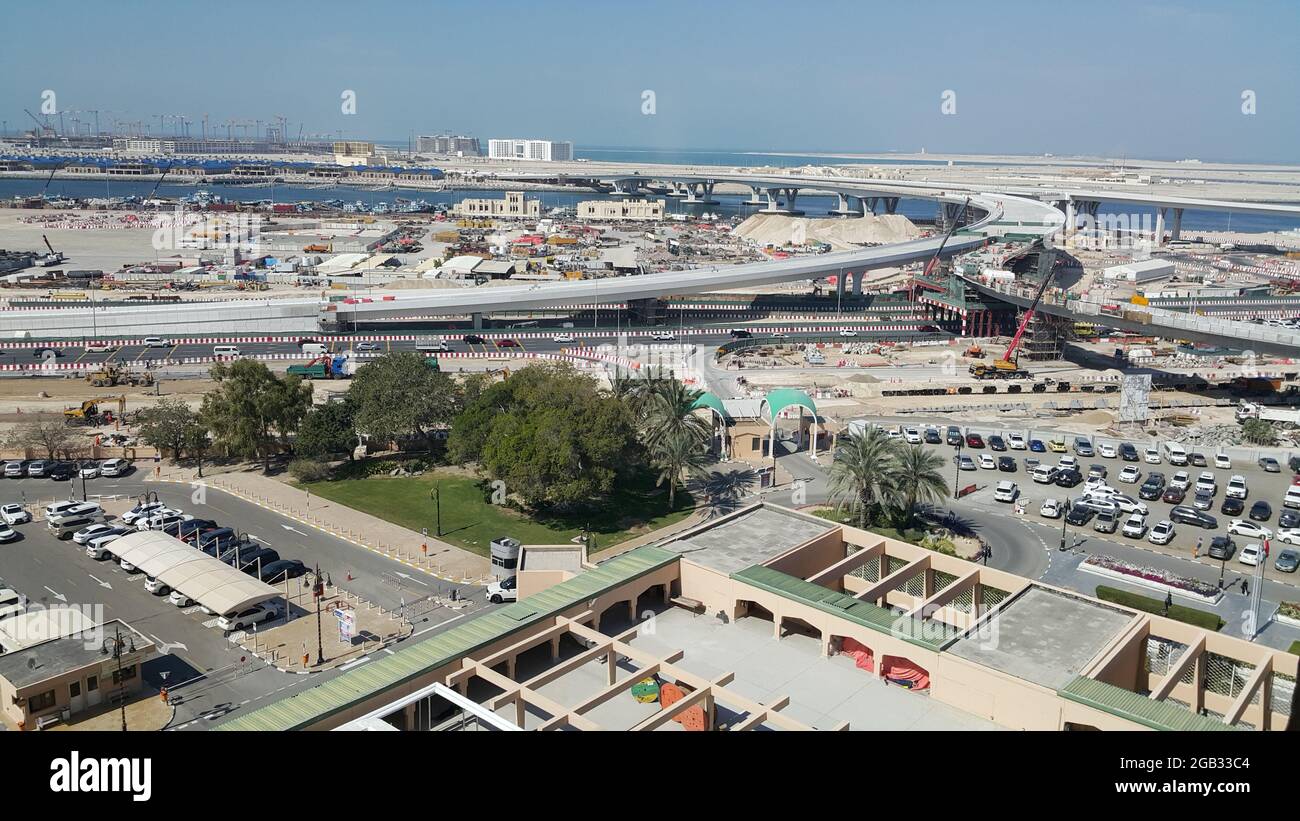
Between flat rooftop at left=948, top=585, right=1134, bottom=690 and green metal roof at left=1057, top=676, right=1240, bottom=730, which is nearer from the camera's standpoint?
green metal roof at left=1057, top=676, right=1240, bottom=730

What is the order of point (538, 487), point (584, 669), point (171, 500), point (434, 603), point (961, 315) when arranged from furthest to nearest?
1. point (961, 315)
2. point (171, 500)
3. point (538, 487)
4. point (434, 603)
5. point (584, 669)

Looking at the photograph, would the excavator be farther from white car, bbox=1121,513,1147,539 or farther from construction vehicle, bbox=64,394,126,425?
construction vehicle, bbox=64,394,126,425

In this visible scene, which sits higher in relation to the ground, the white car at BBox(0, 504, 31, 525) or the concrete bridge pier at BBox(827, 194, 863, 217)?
the concrete bridge pier at BBox(827, 194, 863, 217)

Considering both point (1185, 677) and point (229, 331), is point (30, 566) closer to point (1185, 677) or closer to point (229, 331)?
point (1185, 677)

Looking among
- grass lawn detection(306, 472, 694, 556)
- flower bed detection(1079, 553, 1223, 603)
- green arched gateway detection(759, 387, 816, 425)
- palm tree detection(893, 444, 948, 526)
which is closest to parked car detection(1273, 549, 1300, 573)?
flower bed detection(1079, 553, 1223, 603)

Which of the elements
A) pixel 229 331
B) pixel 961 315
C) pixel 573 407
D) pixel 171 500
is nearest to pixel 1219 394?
pixel 961 315

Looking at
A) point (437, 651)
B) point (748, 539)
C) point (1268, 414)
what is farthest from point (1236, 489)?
point (437, 651)

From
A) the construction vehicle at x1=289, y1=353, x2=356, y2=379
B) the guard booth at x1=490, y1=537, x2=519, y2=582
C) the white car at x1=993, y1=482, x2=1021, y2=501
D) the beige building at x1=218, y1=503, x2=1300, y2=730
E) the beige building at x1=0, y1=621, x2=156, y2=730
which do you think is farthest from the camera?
the construction vehicle at x1=289, y1=353, x2=356, y2=379

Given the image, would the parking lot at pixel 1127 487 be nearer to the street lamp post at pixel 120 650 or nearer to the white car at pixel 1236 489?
the white car at pixel 1236 489
